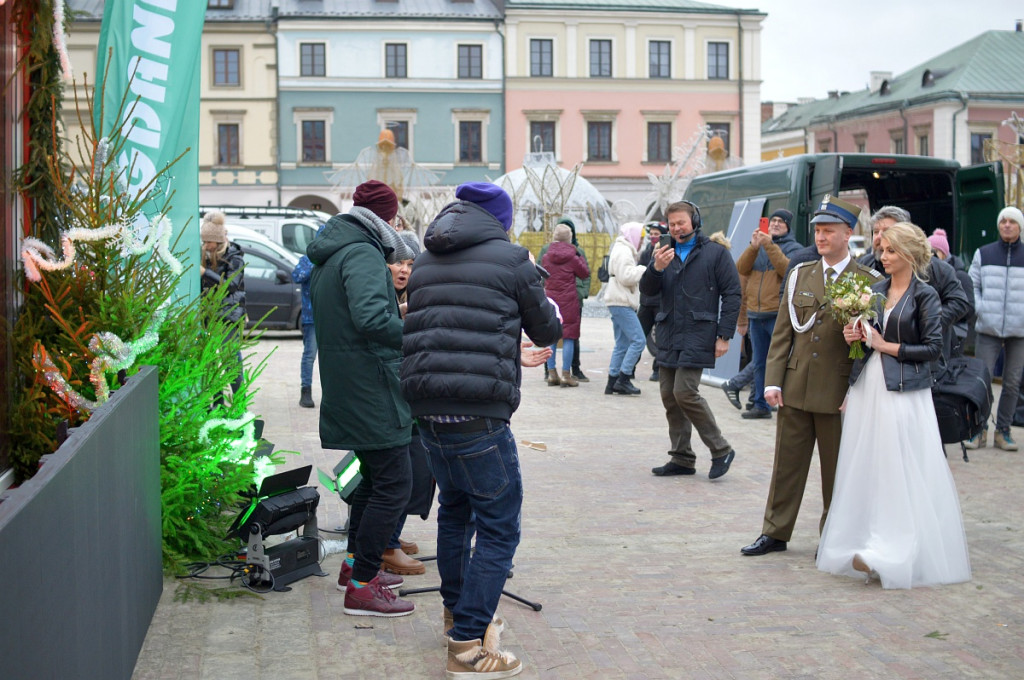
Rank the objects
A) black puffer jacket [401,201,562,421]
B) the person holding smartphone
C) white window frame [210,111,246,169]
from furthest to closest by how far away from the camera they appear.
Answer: white window frame [210,111,246,169] → the person holding smartphone → black puffer jacket [401,201,562,421]

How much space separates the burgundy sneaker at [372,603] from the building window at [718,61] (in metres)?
52.5

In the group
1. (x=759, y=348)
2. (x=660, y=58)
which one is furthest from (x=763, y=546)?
(x=660, y=58)

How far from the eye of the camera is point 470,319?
14.9 feet

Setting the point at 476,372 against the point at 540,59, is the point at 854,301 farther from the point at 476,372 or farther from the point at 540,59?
the point at 540,59

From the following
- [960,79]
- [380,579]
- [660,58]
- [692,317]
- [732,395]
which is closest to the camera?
[380,579]

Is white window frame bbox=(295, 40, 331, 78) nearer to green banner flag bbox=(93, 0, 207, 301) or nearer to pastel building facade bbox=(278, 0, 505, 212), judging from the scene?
pastel building facade bbox=(278, 0, 505, 212)

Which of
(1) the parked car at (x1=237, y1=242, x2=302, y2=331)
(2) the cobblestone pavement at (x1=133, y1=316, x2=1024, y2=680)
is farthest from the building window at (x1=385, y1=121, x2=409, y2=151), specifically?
(2) the cobblestone pavement at (x1=133, y1=316, x2=1024, y2=680)

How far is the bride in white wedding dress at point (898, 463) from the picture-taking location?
235 inches

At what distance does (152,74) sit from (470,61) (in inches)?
1894

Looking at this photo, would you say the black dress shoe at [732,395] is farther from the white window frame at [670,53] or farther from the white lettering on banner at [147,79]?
the white window frame at [670,53]

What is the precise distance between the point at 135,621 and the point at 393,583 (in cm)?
159

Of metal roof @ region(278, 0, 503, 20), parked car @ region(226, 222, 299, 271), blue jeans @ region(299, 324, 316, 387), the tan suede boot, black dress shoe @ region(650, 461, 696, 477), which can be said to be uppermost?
metal roof @ region(278, 0, 503, 20)

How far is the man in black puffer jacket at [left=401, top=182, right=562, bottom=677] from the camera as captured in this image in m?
4.54

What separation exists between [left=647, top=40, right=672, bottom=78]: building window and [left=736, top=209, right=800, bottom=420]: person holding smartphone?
146ft
